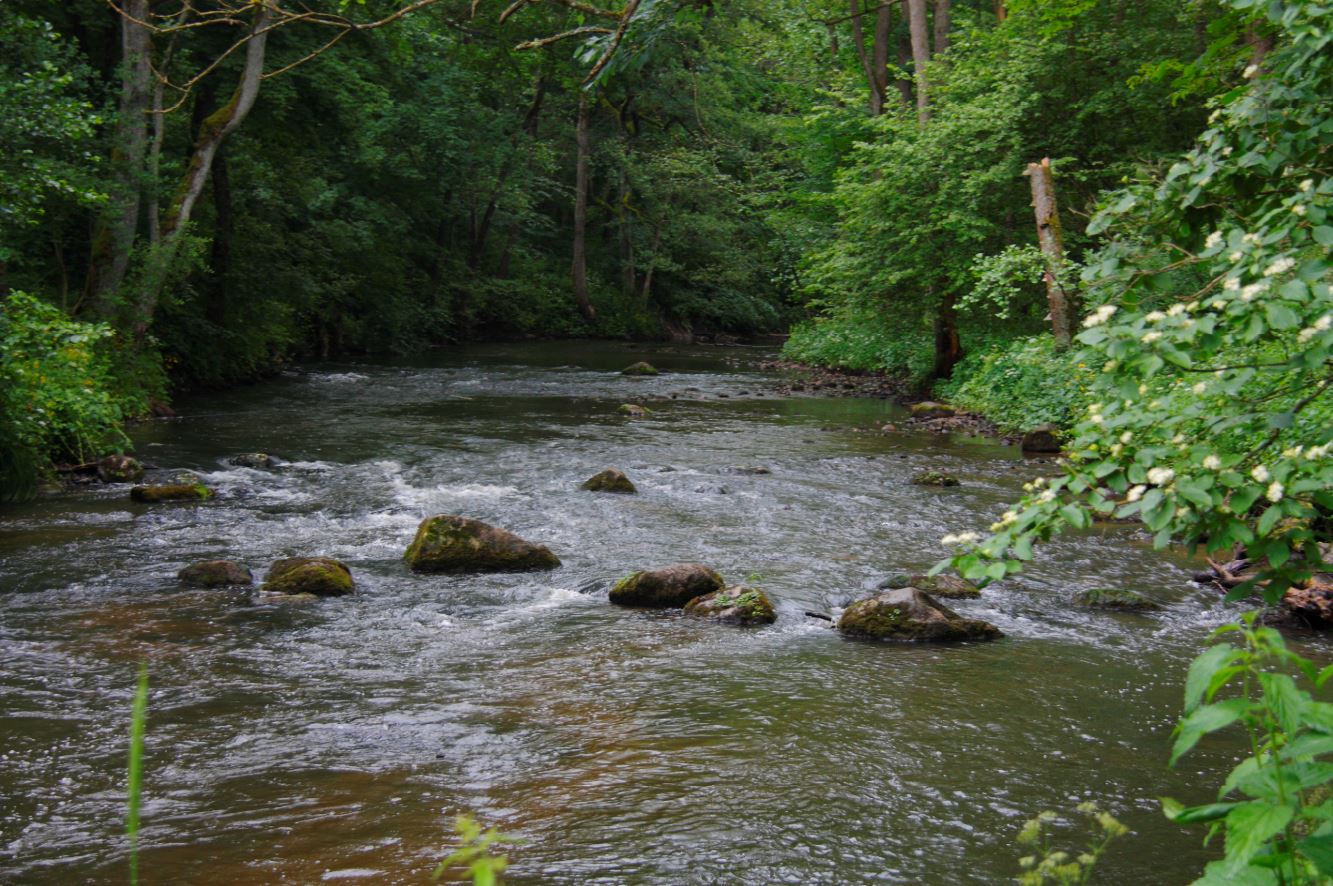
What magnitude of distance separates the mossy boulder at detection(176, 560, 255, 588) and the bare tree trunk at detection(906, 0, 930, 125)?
49.5ft

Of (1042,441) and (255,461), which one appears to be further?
(1042,441)

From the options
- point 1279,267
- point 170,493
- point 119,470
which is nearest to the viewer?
point 1279,267

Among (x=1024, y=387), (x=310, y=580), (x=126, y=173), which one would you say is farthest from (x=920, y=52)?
(x=310, y=580)

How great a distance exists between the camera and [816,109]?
2655 centimetres

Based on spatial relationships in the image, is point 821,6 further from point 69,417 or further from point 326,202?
point 69,417

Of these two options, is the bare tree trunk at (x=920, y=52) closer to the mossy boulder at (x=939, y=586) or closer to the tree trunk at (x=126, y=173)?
the tree trunk at (x=126, y=173)

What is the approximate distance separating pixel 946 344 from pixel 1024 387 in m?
4.39

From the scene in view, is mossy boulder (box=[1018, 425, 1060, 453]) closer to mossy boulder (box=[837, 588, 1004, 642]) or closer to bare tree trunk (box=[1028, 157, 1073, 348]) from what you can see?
bare tree trunk (box=[1028, 157, 1073, 348])

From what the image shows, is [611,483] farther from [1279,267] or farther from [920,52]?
[920,52]

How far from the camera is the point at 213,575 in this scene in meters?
8.56

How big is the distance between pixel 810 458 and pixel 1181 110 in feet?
29.8

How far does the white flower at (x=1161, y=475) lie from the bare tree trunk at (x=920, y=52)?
59.2 feet

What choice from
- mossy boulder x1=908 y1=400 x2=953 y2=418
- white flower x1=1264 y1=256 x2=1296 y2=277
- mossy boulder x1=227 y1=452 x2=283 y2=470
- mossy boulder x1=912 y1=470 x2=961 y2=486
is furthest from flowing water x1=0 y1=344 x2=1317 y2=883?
mossy boulder x1=908 y1=400 x2=953 y2=418

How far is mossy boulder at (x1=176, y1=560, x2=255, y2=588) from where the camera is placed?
854cm
